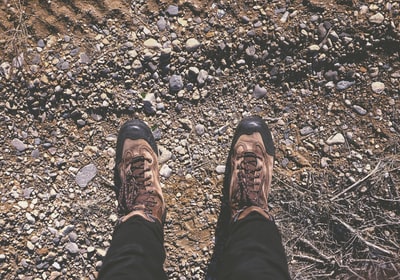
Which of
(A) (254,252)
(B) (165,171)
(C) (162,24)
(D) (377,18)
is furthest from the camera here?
(B) (165,171)

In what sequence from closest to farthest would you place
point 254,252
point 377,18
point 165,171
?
point 254,252 < point 377,18 < point 165,171

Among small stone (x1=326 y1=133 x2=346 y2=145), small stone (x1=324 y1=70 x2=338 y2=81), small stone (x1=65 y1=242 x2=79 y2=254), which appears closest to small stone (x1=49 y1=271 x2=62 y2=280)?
small stone (x1=65 y1=242 x2=79 y2=254)

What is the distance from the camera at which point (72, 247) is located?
2.75 meters

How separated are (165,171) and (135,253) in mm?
615

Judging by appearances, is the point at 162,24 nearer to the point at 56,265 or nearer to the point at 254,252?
the point at 254,252

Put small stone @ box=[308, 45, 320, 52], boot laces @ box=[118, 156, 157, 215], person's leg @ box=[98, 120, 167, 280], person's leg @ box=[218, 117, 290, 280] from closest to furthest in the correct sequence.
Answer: person's leg @ box=[218, 117, 290, 280], person's leg @ box=[98, 120, 167, 280], small stone @ box=[308, 45, 320, 52], boot laces @ box=[118, 156, 157, 215]

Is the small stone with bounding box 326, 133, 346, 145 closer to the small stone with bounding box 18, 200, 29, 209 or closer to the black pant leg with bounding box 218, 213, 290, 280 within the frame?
the black pant leg with bounding box 218, 213, 290, 280

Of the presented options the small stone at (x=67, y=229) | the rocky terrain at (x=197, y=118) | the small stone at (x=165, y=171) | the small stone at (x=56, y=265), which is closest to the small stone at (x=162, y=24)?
the rocky terrain at (x=197, y=118)

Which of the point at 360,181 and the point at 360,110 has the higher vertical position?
the point at 360,110

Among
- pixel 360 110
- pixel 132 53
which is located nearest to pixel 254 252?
pixel 360 110

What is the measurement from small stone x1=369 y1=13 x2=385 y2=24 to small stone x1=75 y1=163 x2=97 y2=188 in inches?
76.1

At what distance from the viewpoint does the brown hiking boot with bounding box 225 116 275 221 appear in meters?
2.70

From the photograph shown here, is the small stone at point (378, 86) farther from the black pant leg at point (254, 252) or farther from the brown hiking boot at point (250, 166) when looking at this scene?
the black pant leg at point (254, 252)

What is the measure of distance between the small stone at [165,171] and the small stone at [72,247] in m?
0.71
